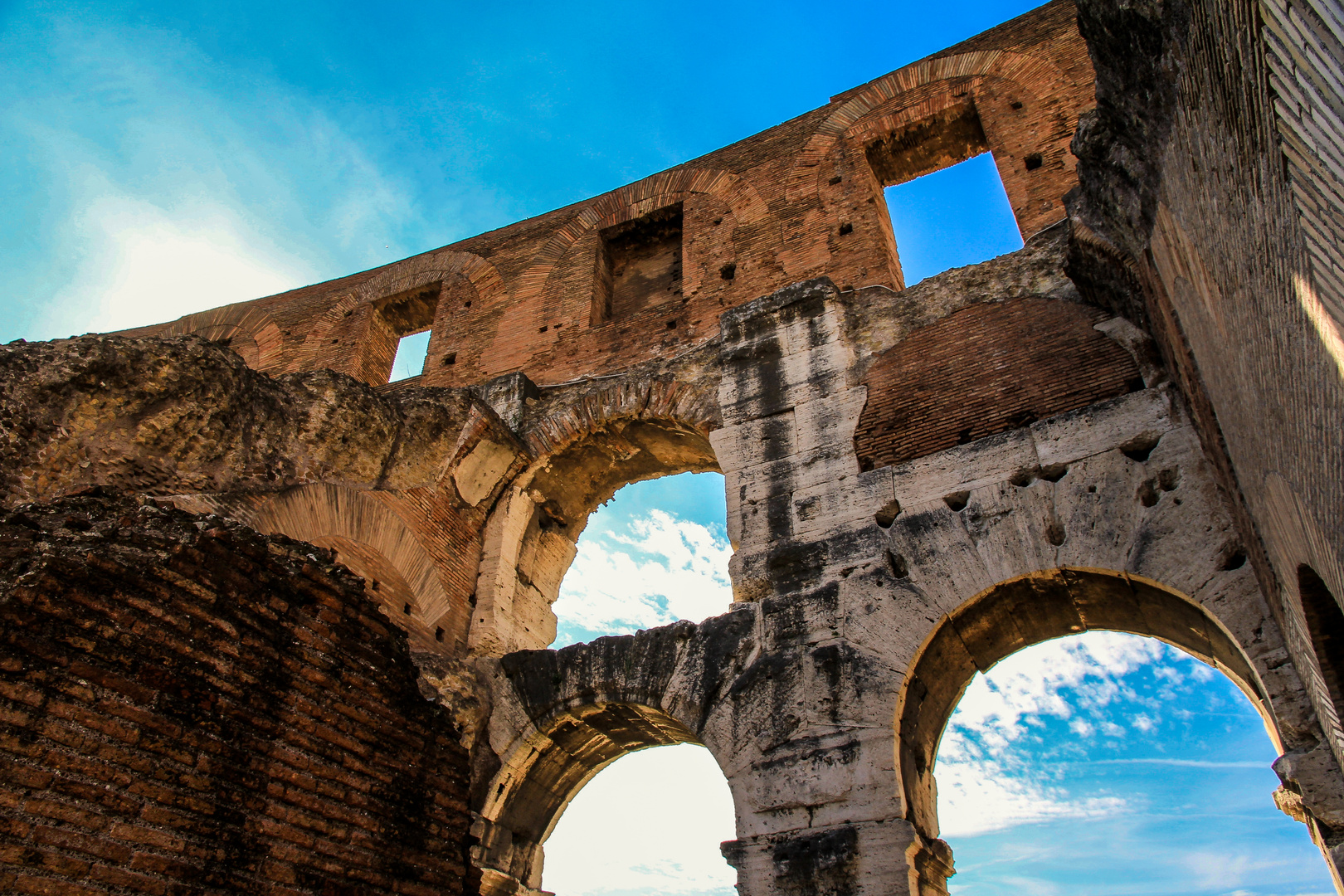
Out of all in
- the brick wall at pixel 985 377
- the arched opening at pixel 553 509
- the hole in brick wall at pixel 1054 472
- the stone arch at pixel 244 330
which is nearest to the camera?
the hole in brick wall at pixel 1054 472

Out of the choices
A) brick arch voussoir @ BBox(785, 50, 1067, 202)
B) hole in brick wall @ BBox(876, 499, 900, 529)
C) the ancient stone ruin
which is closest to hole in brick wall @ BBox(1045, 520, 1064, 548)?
the ancient stone ruin

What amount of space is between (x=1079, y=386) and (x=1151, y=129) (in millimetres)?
1781

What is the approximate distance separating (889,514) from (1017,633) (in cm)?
97

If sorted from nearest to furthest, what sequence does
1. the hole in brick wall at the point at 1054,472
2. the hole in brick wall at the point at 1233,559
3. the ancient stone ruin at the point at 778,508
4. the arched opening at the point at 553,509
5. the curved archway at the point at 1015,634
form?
1. the ancient stone ruin at the point at 778,508
2. the hole in brick wall at the point at 1233,559
3. the curved archway at the point at 1015,634
4. the hole in brick wall at the point at 1054,472
5. the arched opening at the point at 553,509

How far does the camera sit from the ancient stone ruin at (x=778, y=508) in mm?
2758

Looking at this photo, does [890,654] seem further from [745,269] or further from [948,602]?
[745,269]

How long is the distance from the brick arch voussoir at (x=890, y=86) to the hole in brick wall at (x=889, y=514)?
3805 millimetres

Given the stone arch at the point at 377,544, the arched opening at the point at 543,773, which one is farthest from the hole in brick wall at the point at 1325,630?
the stone arch at the point at 377,544

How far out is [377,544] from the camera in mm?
5820

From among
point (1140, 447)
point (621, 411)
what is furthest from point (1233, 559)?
point (621, 411)

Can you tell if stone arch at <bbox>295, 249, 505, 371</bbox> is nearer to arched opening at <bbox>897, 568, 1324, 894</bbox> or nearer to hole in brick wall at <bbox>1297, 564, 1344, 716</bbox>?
arched opening at <bbox>897, 568, 1324, 894</bbox>

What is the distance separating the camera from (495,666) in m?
5.79

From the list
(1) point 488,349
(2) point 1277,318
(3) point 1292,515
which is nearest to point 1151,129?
(2) point 1277,318

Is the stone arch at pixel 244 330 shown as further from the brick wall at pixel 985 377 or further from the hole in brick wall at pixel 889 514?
the hole in brick wall at pixel 889 514
